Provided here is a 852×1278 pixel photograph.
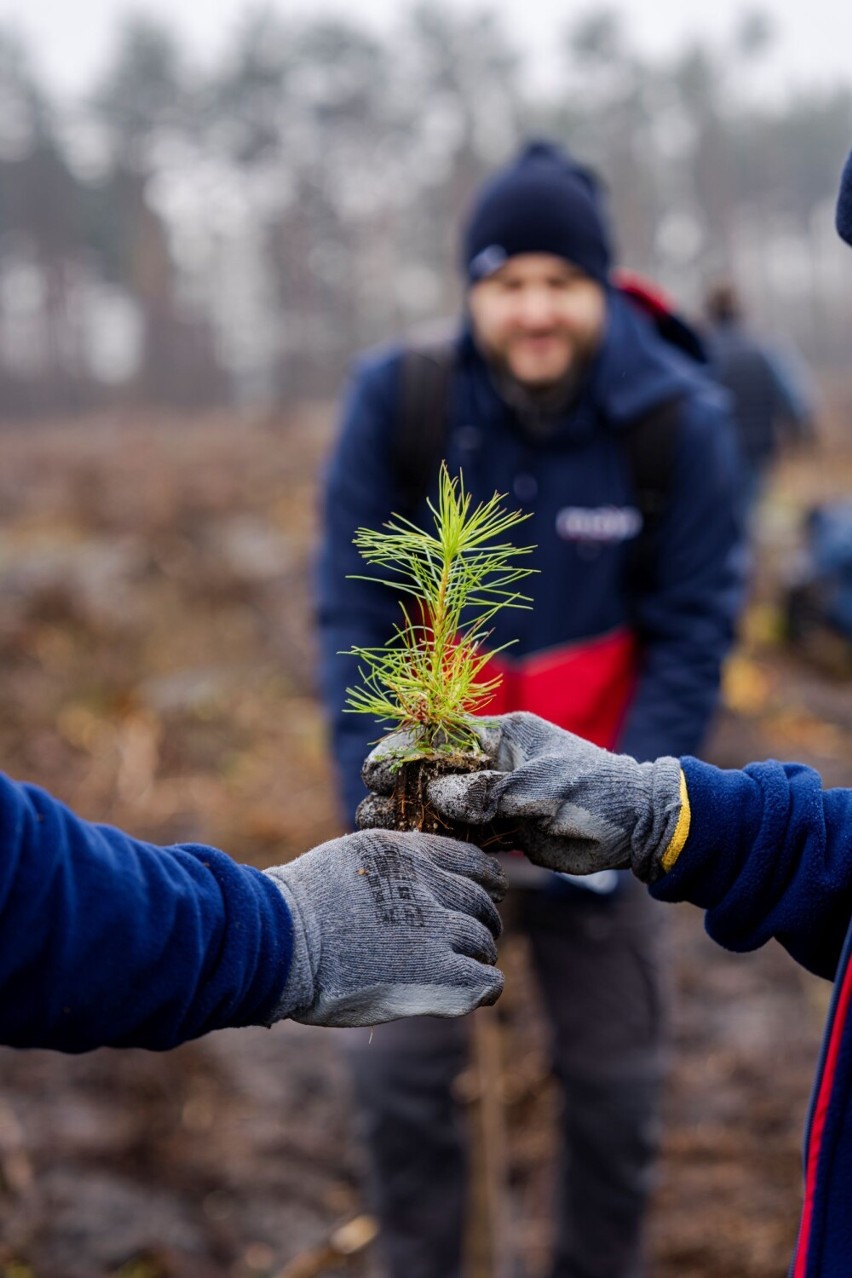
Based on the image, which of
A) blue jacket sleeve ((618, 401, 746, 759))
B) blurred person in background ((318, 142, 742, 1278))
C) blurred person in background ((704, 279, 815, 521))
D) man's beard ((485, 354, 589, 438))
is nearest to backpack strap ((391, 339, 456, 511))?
blurred person in background ((318, 142, 742, 1278))

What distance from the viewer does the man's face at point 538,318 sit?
2355 millimetres

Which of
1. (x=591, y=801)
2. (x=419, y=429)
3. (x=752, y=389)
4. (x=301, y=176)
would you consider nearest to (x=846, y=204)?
(x=591, y=801)

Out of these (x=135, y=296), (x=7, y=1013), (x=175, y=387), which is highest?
(x=135, y=296)

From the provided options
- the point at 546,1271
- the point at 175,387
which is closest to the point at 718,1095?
the point at 546,1271

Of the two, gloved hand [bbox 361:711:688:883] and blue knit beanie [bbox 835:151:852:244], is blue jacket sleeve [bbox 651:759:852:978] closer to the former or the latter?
gloved hand [bbox 361:711:688:883]

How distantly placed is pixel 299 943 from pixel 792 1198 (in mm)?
2459

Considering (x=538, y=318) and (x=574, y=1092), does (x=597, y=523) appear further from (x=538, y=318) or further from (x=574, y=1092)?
(x=574, y=1092)

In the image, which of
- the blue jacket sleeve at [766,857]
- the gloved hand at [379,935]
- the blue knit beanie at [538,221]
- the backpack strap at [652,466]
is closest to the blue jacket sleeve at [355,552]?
the blue knit beanie at [538,221]

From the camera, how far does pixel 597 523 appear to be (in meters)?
2.33

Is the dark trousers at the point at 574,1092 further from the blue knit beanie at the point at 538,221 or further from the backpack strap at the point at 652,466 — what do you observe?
the blue knit beanie at the point at 538,221

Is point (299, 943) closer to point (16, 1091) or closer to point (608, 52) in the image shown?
point (16, 1091)

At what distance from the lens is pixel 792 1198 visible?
3.00 m

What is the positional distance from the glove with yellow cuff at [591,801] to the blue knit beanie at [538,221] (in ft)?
4.89

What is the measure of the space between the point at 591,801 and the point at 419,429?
1.27 meters
